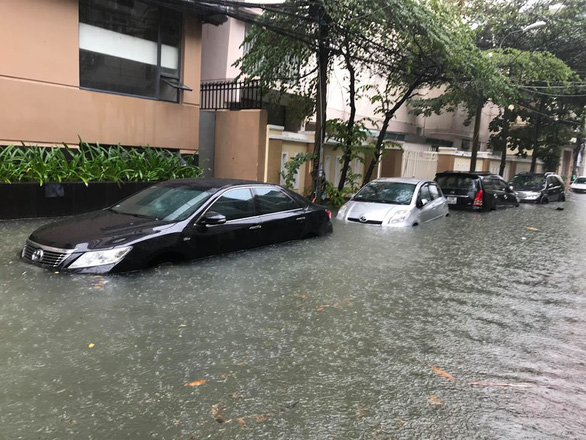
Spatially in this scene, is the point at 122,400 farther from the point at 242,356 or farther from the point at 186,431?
the point at 242,356

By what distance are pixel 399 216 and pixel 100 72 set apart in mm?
7582

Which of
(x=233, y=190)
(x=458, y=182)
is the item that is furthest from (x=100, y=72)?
(x=458, y=182)

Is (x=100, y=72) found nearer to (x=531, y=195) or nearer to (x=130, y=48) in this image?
(x=130, y=48)

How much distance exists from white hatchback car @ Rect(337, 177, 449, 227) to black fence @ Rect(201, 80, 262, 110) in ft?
18.8

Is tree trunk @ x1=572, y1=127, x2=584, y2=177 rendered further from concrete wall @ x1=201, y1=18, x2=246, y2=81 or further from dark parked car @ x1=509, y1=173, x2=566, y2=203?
concrete wall @ x1=201, y1=18, x2=246, y2=81

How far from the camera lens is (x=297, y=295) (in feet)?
19.6

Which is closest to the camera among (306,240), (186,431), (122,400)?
(186,431)

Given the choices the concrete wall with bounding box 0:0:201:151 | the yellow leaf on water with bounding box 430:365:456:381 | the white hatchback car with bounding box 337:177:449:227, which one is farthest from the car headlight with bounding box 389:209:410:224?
the yellow leaf on water with bounding box 430:365:456:381

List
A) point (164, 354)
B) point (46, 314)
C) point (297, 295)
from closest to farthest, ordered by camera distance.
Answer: point (164, 354) → point (46, 314) → point (297, 295)

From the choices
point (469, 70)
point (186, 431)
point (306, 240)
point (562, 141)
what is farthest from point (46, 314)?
point (562, 141)

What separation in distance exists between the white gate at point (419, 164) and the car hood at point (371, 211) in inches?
426

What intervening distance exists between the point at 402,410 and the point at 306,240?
Result: 576cm

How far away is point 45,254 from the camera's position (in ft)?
19.4

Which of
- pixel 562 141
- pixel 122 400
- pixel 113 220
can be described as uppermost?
pixel 562 141
